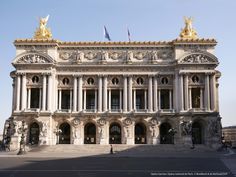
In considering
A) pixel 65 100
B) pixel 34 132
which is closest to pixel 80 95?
pixel 65 100

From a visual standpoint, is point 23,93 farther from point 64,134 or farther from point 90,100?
point 90,100

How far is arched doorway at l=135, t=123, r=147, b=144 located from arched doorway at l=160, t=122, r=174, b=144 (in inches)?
149

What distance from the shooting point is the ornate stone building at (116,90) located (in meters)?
85.2

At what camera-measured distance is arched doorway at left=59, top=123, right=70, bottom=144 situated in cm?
8812

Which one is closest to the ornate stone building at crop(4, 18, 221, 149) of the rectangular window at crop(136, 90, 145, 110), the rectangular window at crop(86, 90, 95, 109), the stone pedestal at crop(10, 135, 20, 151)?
the stone pedestal at crop(10, 135, 20, 151)

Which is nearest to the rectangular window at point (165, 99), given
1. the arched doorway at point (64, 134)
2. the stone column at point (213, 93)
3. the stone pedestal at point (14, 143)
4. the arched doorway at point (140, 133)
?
the arched doorway at point (140, 133)

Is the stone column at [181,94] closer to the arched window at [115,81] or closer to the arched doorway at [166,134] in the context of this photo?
the arched doorway at [166,134]

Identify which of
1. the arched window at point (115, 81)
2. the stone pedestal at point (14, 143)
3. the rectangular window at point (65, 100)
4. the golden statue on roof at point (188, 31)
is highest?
the golden statue on roof at point (188, 31)

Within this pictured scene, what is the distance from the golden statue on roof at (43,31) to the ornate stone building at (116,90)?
243 mm

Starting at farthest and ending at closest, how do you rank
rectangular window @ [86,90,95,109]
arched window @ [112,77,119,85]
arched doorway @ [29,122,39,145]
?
rectangular window @ [86,90,95,109]
arched window @ [112,77,119,85]
arched doorway @ [29,122,39,145]

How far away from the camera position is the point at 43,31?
9038 cm

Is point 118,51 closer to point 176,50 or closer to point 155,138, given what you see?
point 176,50

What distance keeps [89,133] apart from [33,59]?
66.4 feet

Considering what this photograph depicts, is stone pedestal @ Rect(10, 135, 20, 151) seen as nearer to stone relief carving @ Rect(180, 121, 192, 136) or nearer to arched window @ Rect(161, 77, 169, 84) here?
arched window @ Rect(161, 77, 169, 84)
